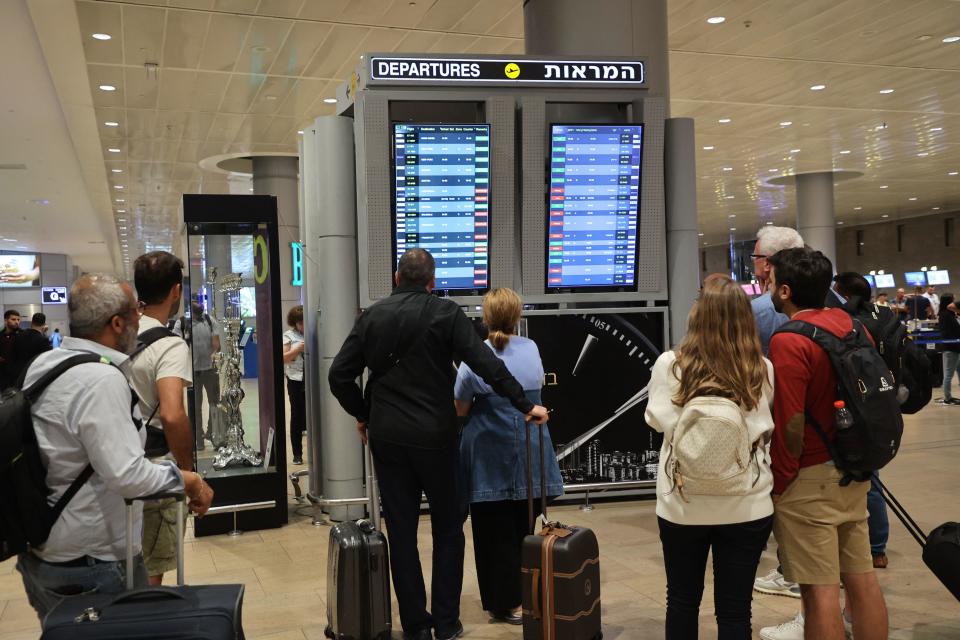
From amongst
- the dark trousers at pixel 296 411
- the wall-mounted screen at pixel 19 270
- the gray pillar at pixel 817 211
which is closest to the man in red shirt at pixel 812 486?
the dark trousers at pixel 296 411

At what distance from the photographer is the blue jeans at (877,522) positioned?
4.73 meters

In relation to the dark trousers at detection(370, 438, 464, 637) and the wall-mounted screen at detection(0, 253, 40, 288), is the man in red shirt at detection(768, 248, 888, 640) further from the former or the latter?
the wall-mounted screen at detection(0, 253, 40, 288)

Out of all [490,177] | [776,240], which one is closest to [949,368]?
[490,177]

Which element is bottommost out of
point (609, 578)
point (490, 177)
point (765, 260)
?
point (609, 578)

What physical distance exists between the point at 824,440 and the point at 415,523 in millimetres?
1747

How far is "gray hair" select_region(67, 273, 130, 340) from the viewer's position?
8.35 feet

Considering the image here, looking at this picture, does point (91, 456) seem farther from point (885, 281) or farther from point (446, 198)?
point (885, 281)

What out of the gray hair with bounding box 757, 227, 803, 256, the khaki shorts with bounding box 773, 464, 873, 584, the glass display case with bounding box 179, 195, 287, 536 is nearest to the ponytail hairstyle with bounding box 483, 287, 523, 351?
the gray hair with bounding box 757, 227, 803, 256

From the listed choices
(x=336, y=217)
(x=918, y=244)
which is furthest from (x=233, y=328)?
(x=918, y=244)

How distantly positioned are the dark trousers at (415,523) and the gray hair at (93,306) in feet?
5.02

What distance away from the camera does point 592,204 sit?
20.7 ft

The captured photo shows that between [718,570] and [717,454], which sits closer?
[717,454]

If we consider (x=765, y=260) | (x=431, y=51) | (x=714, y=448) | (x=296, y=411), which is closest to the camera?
(x=714, y=448)

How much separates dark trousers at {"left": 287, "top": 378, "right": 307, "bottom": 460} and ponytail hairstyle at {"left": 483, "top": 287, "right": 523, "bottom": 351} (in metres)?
5.22
